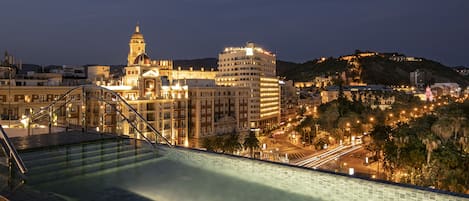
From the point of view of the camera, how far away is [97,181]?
11.4 metres

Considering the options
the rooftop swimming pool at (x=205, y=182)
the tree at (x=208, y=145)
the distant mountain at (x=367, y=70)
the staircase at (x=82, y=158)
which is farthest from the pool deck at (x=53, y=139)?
the distant mountain at (x=367, y=70)

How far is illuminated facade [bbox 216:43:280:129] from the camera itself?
73188 mm

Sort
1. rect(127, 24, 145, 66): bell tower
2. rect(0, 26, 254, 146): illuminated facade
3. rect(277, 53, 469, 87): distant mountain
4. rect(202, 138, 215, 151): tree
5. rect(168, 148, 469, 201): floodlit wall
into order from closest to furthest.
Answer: rect(168, 148, 469, 201): floodlit wall
rect(0, 26, 254, 146): illuminated facade
rect(202, 138, 215, 151): tree
rect(127, 24, 145, 66): bell tower
rect(277, 53, 469, 87): distant mountain

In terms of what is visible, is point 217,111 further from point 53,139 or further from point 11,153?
point 11,153

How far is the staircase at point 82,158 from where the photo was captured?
11.7 metres

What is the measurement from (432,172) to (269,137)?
45.7 metres

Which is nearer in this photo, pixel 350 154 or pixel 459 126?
pixel 459 126

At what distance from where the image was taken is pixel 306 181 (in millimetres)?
10086

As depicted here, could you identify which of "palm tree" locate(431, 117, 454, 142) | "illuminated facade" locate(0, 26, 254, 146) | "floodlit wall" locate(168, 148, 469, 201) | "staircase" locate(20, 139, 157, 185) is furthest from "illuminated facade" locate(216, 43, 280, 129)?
"floodlit wall" locate(168, 148, 469, 201)

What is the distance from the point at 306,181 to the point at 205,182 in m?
3.20

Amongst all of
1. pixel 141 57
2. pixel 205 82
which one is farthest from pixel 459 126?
pixel 205 82

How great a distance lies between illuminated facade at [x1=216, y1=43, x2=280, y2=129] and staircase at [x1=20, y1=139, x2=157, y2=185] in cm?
5515

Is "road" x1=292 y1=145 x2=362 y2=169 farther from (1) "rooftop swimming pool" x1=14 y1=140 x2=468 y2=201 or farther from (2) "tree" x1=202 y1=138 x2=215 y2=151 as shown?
(1) "rooftop swimming pool" x1=14 y1=140 x2=468 y2=201

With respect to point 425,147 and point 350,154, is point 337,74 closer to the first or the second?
point 350,154
